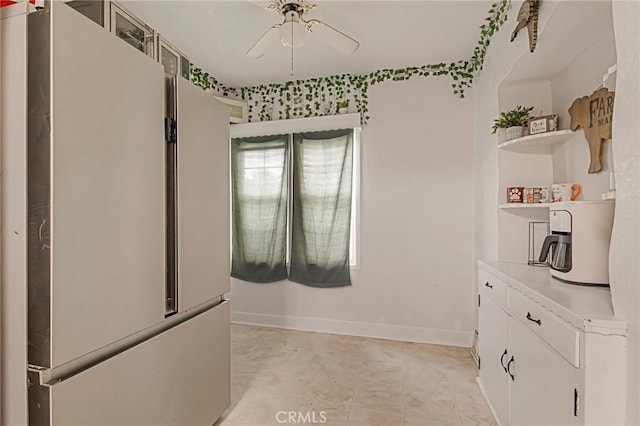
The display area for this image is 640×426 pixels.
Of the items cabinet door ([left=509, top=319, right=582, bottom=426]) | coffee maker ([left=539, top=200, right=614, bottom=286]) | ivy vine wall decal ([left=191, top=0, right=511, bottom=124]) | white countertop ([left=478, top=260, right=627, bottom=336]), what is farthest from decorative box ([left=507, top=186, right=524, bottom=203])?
ivy vine wall decal ([left=191, top=0, right=511, bottom=124])

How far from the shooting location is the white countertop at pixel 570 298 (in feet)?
3.54

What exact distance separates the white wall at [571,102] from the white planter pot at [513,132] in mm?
306

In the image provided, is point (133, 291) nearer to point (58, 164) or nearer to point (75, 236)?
point (75, 236)

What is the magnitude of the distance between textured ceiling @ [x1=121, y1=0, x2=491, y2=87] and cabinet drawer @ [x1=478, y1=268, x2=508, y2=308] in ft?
6.19

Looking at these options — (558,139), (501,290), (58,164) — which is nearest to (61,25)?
(58,164)

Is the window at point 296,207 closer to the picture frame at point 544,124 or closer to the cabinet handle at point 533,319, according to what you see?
the picture frame at point 544,124

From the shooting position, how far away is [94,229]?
115 cm

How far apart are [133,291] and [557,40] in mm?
2513

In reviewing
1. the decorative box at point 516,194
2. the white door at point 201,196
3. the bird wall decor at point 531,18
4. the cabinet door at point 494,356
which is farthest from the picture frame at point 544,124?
the white door at point 201,196

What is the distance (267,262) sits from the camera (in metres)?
3.80

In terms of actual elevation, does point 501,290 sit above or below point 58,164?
below

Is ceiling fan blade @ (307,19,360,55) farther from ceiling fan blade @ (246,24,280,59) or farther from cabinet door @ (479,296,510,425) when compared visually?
cabinet door @ (479,296,510,425)

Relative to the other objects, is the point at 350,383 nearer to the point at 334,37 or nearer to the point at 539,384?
the point at 539,384

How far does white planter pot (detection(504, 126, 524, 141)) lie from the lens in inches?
89.2
